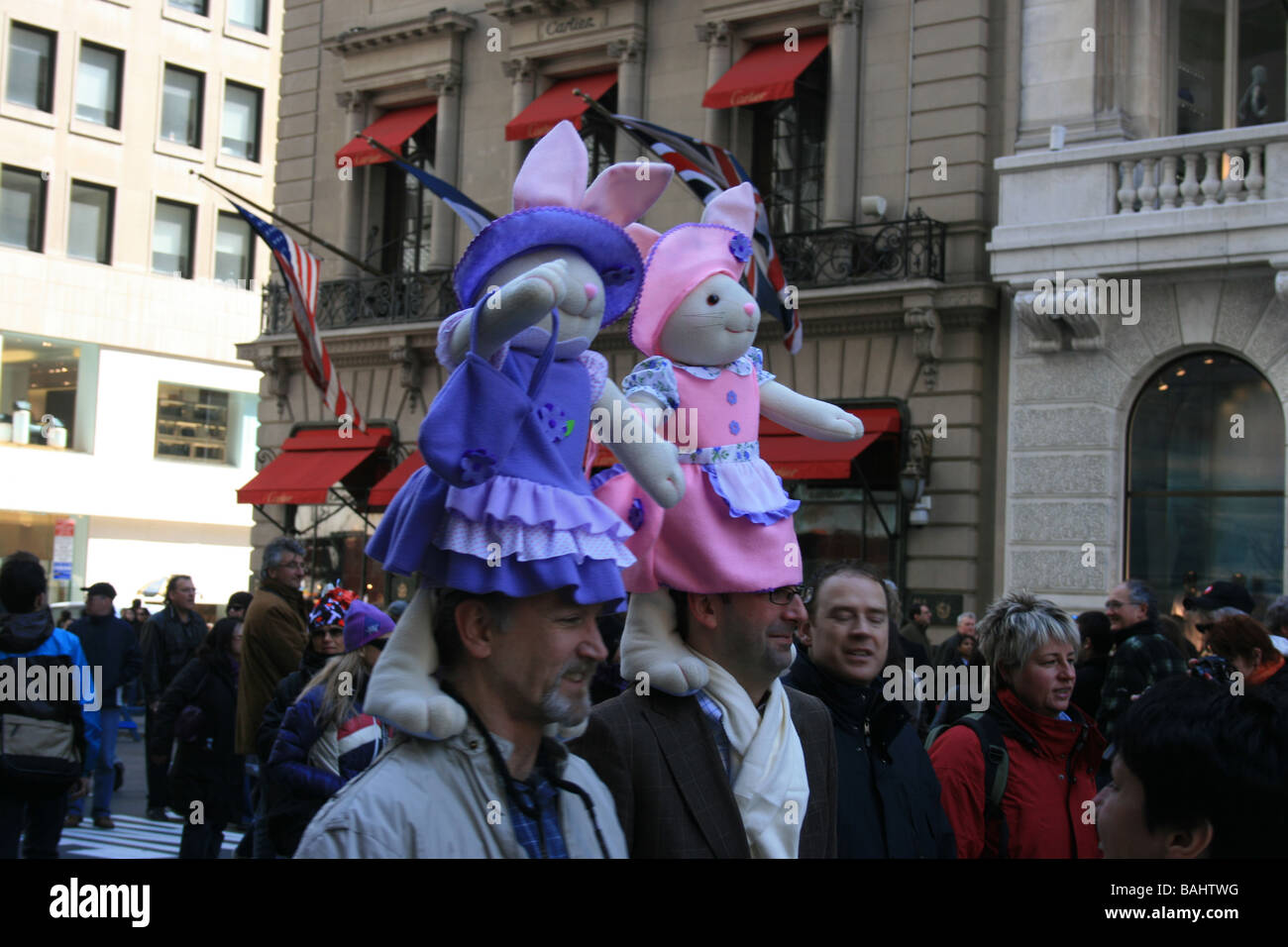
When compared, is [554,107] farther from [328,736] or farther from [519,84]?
[328,736]

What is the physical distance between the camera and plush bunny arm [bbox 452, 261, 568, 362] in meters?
3.30

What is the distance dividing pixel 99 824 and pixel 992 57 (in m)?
12.5

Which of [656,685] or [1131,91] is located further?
[1131,91]

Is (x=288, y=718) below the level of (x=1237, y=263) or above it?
below

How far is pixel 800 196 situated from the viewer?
63.9ft

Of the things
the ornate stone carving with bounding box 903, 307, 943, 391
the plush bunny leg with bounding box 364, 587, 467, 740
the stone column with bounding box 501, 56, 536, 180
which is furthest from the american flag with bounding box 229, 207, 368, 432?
the plush bunny leg with bounding box 364, 587, 467, 740

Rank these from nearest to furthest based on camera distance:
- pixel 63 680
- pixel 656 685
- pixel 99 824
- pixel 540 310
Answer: pixel 540 310
pixel 656 685
pixel 63 680
pixel 99 824

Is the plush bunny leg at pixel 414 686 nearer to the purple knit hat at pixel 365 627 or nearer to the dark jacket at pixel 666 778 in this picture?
the dark jacket at pixel 666 778

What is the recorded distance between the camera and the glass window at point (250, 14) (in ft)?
124

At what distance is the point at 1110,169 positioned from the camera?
51.9ft

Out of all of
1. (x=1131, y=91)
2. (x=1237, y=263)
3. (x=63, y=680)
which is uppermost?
(x=1131, y=91)
